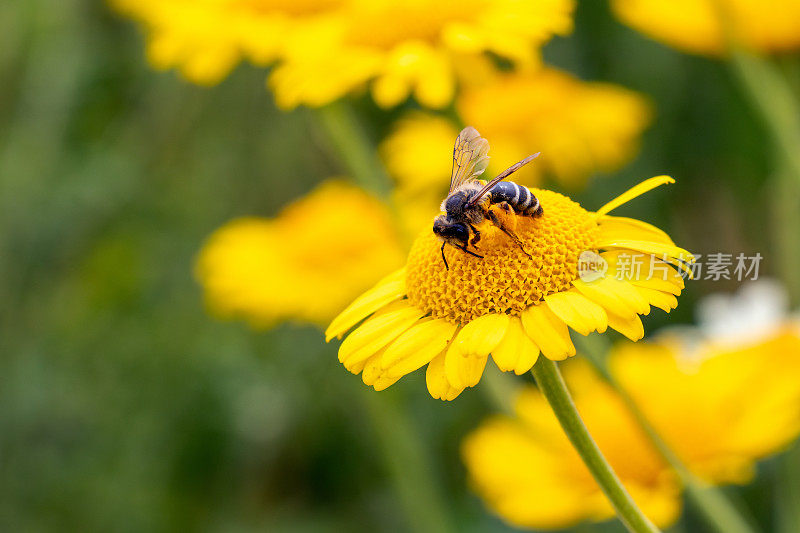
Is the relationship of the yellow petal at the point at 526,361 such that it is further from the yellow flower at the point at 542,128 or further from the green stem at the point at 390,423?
the yellow flower at the point at 542,128

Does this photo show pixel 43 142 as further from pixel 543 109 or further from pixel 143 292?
pixel 543 109

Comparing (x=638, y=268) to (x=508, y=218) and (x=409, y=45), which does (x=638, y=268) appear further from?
(x=409, y=45)

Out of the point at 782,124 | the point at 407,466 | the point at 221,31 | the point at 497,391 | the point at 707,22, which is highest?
the point at 221,31

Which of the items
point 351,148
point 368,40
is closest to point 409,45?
point 368,40

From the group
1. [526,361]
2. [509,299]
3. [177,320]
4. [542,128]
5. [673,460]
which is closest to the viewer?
[526,361]

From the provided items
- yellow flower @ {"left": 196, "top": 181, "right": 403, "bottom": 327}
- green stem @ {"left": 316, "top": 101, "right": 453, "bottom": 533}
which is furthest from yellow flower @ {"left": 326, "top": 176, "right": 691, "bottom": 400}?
yellow flower @ {"left": 196, "top": 181, "right": 403, "bottom": 327}

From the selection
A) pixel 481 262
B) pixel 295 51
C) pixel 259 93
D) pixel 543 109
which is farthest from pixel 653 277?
pixel 259 93

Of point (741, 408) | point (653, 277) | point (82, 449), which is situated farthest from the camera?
point (82, 449)

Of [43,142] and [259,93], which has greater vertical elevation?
[43,142]
